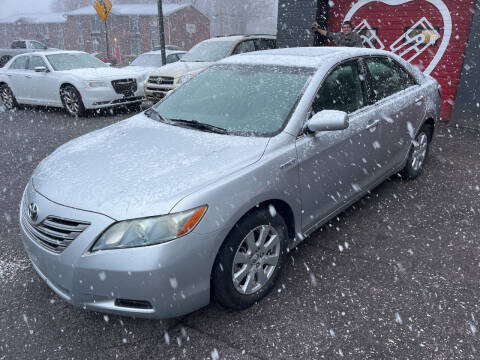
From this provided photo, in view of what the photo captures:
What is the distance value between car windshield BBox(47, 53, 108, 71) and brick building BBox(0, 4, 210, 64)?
113 ft

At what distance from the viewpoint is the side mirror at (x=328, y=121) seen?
110 inches

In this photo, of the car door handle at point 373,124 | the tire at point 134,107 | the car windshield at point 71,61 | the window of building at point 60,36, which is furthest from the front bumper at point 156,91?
the window of building at point 60,36

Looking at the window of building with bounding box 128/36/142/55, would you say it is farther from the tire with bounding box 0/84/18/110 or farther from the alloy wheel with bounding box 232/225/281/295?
the alloy wheel with bounding box 232/225/281/295

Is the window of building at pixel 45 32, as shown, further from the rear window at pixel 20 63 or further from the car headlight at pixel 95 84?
the car headlight at pixel 95 84

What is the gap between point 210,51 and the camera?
10289 millimetres

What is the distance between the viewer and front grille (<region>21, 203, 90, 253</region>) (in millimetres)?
2207

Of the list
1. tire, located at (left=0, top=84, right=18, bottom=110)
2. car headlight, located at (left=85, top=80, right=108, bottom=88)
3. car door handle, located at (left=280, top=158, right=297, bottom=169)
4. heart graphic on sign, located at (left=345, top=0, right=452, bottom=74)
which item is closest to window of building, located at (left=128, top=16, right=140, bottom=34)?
tire, located at (left=0, top=84, right=18, bottom=110)

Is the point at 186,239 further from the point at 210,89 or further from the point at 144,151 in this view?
the point at 210,89

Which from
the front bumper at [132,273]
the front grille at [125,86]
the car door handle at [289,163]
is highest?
the car door handle at [289,163]

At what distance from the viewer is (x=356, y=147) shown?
345 centimetres

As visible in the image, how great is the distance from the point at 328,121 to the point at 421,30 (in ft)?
23.4

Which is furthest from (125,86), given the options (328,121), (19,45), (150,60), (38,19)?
(38,19)

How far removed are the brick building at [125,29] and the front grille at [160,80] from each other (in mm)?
35835

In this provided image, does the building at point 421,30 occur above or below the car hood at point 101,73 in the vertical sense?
above
